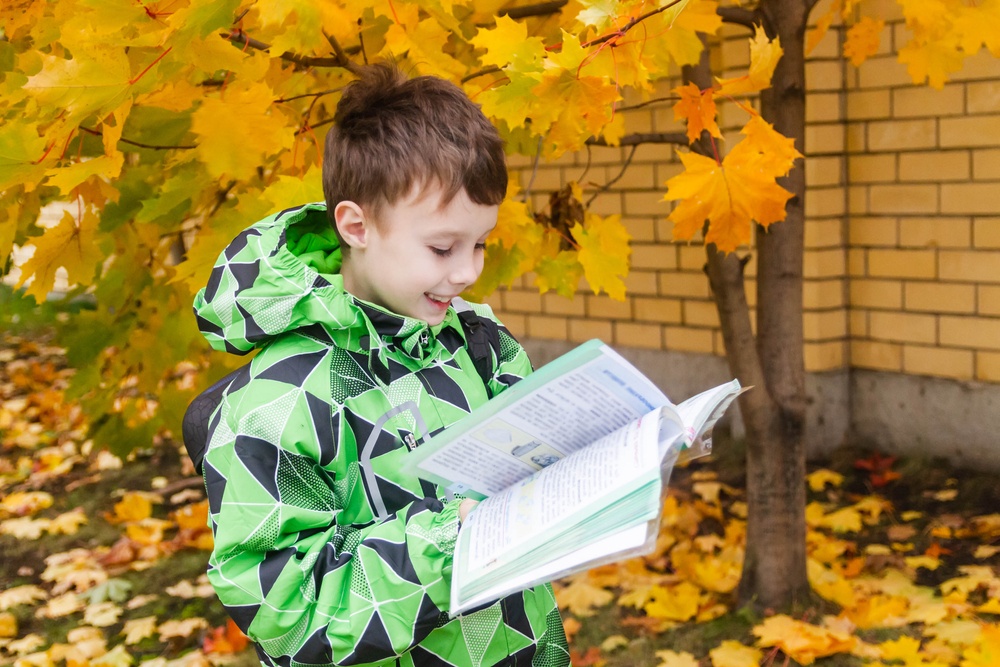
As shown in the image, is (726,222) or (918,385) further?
(918,385)

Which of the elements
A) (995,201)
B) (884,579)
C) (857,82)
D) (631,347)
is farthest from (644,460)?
(631,347)

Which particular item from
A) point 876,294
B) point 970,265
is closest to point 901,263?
point 876,294

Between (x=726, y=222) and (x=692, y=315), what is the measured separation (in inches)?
101

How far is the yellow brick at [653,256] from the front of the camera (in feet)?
15.3

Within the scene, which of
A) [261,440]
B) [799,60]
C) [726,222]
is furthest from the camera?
[799,60]

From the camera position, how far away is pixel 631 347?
4.91m

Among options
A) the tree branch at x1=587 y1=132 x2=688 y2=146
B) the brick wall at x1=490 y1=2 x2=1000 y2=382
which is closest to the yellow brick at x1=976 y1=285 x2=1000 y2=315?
the brick wall at x1=490 y1=2 x2=1000 y2=382

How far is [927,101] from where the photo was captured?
389cm

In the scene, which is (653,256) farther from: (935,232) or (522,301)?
(935,232)

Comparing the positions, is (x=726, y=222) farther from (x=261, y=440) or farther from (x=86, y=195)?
(x=86, y=195)

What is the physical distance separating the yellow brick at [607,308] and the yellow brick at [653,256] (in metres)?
0.20

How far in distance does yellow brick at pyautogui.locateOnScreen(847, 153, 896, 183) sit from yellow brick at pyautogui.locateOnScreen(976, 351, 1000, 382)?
2.57 ft

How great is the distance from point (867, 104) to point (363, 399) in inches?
130

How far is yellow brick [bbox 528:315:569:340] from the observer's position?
5266 millimetres
